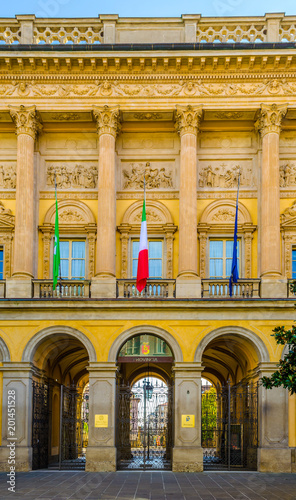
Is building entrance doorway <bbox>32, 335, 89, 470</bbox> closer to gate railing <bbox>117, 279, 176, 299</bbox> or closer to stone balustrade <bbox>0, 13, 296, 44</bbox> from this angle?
gate railing <bbox>117, 279, 176, 299</bbox>

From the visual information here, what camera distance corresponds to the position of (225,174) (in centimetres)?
3181

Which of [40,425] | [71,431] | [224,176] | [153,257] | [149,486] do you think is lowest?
[149,486]

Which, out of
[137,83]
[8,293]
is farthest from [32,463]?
[137,83]

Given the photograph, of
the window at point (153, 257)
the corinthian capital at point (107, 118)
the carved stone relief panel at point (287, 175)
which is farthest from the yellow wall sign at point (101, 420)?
the carved stone relief panel at point (287, 175)

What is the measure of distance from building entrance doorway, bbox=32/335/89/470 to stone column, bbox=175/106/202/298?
17.8 ft

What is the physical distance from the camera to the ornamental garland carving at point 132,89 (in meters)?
30.8

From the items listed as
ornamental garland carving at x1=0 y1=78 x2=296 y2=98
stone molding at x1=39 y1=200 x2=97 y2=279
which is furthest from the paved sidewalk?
ornamental garland carving at x1=0 y1=78 x2=296 y2=98

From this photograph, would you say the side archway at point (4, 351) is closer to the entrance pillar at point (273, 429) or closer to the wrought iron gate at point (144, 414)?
the wrought iron gate at point (144, 414)

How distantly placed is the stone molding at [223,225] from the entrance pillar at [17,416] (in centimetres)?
863

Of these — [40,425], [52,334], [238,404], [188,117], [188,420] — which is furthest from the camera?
[238,404]

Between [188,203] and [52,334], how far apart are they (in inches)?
303

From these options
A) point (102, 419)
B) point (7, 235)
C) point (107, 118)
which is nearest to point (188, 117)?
point (107, 118)

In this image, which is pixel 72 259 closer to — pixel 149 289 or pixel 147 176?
pixel 149 289

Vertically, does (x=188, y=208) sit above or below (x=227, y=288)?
above
